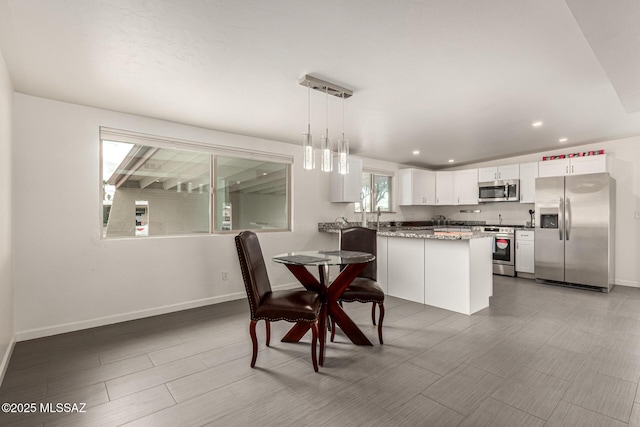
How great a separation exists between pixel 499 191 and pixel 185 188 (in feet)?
18.4

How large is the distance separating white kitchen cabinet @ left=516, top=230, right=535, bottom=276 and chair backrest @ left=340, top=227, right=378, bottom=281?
3.54 meters

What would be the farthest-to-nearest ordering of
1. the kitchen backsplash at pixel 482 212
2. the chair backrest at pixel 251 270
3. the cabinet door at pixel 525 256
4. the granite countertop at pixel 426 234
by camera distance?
the kitchen backsplash at pixel 482 212 → the cabinet door at pixel 525 256 → the granite countertop at pixel 426 234 → the chair backrest at pixel 251 270

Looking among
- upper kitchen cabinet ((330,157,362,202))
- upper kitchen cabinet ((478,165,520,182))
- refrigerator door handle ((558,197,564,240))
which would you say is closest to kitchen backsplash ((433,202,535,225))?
upper kitchen cabinet ((478,165,520,182))

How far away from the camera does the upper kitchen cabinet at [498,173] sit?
5.73 m

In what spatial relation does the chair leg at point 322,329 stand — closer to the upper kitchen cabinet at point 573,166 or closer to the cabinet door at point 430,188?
the cabinet door at point 430,188

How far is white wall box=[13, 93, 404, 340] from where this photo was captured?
111 inches

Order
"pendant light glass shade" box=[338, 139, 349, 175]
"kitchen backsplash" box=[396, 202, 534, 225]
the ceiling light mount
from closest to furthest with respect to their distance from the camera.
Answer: the ceiling light mount, "pendant light glass shade" box=[338, 139, 349, 175], "kitchen backsplash" box=[396, 202, 534, 225]

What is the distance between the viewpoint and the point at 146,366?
7.62 ft

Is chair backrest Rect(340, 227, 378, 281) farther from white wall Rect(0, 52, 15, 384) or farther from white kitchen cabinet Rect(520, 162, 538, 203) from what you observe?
white kitchen cabinet Rect(520, 162, 538, 203)

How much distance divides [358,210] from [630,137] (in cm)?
430

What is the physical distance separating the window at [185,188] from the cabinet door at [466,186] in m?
3.96

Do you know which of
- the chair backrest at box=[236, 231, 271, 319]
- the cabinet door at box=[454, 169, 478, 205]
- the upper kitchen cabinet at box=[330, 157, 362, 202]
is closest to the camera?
the chair backrest at box=[236, 231, 271, 319]

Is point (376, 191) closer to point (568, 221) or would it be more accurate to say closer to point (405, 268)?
point (405, 268)

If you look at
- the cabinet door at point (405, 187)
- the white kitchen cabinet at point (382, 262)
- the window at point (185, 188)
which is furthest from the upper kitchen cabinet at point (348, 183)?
the cabinet door at point (405, 187)
